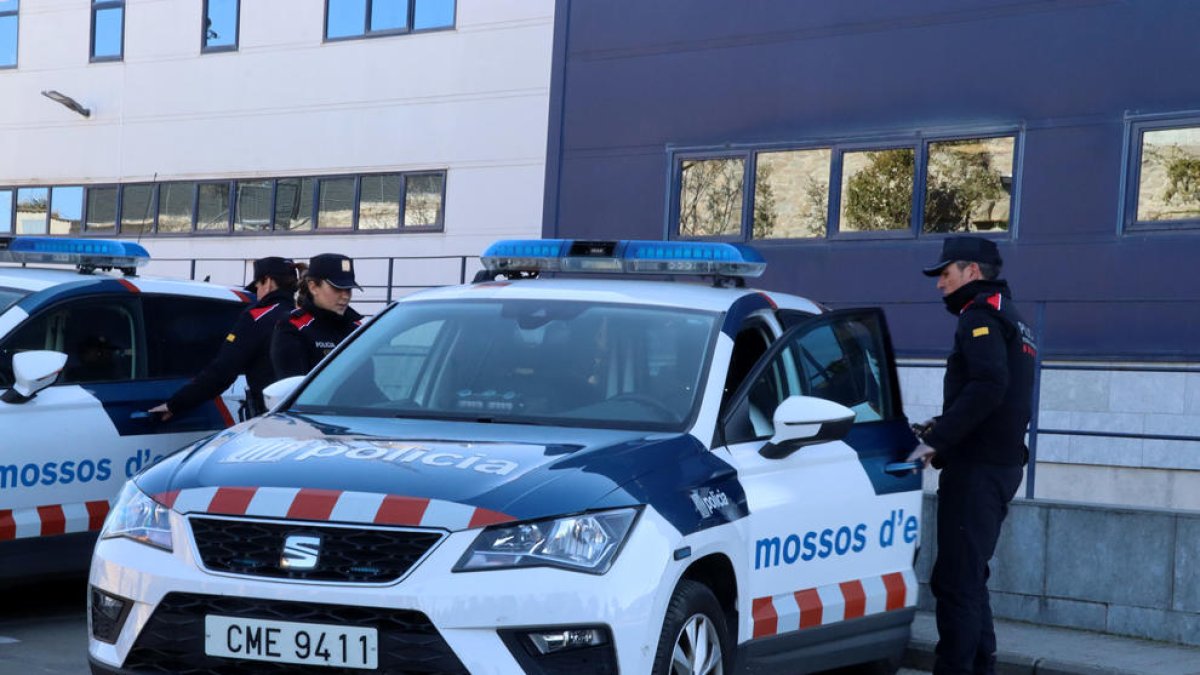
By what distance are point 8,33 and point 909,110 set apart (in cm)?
1537

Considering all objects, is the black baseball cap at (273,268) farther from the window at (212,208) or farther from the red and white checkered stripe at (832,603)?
the window at (212,208)

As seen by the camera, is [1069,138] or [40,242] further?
[1069,138]

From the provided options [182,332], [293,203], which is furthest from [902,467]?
[293,203]

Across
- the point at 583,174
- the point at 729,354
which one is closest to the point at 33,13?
the point at 583,174

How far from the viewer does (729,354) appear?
242 inches

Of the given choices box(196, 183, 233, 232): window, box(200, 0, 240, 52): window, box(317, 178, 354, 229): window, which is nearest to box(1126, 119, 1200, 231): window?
box(317, 178, 354, 229): window


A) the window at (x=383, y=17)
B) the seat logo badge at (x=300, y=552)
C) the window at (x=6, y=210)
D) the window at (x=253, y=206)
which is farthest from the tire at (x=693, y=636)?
the window at (x=6, y=210)

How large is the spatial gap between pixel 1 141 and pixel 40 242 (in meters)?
18.3

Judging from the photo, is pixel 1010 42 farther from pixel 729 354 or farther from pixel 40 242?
pixel 729 354

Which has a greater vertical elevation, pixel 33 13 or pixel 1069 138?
pixel 33 13

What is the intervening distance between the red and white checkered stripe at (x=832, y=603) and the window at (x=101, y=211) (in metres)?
20.3

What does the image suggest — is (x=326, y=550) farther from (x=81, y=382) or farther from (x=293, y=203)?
(x=293, y=203)

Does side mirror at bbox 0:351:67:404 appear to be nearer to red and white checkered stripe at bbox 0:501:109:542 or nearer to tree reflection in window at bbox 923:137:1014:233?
red and white checkered stripe at bbox 0:501:109:542

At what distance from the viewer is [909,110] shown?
17.3m
